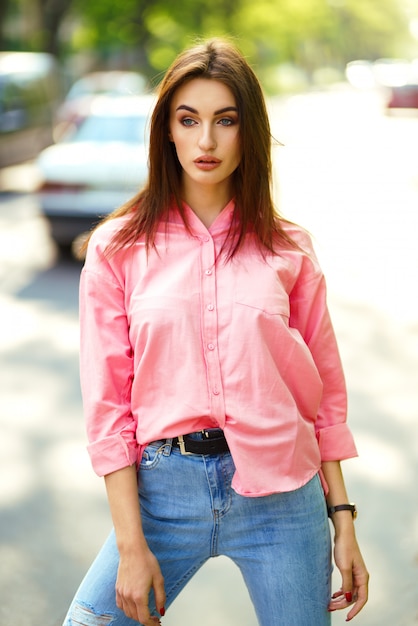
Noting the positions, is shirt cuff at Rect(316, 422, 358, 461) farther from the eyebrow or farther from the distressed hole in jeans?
the eyebrow

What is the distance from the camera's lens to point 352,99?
1748 inches

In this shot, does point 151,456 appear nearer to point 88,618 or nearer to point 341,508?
point 88,618

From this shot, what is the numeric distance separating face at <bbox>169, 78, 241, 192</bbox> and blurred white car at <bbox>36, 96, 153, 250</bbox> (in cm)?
685

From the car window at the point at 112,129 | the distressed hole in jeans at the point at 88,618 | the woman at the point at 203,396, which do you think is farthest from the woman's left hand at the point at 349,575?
the car window at the point at 112,129

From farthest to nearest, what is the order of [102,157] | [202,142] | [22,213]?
1. [22,213]
2. [102,157]
3. [202,142]

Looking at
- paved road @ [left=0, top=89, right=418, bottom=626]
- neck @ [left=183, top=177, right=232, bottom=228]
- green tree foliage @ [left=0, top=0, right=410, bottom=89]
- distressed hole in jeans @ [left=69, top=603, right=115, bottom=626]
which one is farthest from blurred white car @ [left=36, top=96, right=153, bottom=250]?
distressed hole in jeans @ [left=69, top=603, right=115, bottom=626]

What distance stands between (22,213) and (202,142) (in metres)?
10.9

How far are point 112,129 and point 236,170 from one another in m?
7.65

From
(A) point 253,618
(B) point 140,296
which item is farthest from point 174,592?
(A) point 253,618

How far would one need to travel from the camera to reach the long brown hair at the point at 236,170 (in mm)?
1902

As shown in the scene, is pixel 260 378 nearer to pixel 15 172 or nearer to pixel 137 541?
pixel 137 541

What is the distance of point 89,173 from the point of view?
9.05 meters

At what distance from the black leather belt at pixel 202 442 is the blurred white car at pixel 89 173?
705cm

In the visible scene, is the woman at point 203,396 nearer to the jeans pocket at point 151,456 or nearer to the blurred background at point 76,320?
the jeans pocket at point 151,456
